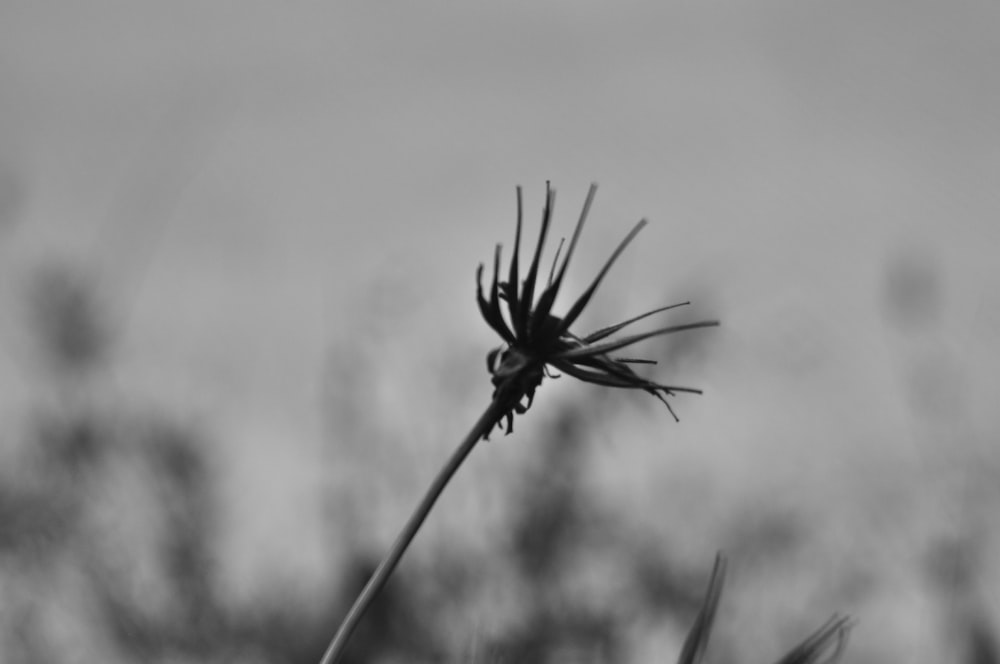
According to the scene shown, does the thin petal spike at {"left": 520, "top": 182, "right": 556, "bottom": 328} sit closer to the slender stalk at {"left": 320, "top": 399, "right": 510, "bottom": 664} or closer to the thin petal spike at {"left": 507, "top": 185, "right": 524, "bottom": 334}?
the thin petal spike at {"left": 507, "top": 185, "right": 524, "bottom": 334}

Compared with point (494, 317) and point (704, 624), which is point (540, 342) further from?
point (704, 624)

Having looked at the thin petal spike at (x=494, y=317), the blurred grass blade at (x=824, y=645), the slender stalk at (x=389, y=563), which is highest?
the thin petal spike at (x=494, y=317)

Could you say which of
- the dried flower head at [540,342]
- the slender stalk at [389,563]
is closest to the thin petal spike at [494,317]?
the dried flower head at [540,342]

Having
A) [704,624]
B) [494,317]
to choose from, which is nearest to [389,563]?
[704,624]

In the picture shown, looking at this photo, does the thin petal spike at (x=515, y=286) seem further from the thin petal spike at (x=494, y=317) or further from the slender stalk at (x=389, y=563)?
the slender stalk at (x=389, y=563)

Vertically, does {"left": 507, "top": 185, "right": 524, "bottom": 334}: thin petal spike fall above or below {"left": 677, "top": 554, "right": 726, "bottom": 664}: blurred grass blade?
above

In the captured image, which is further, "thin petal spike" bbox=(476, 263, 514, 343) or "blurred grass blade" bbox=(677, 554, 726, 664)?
"thin petal spike" bbox=(476, 263, 514, 343)

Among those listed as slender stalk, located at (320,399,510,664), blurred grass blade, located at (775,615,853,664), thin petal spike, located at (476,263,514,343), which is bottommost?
slender stalk, located at (320,399,510,664)

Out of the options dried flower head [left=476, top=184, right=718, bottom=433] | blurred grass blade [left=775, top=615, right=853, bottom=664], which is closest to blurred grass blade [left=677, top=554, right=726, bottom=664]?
blurred grass blade [left=775, top=615, right=853, bottom=664]
